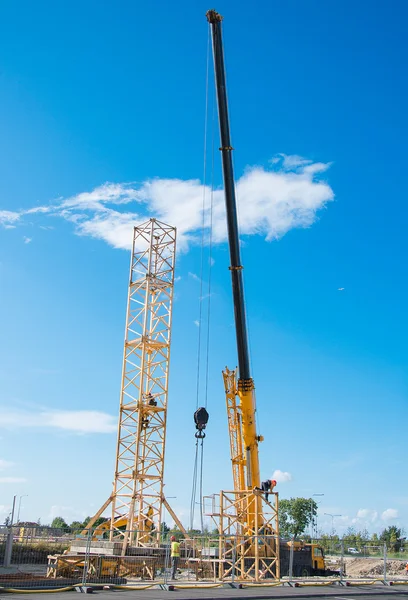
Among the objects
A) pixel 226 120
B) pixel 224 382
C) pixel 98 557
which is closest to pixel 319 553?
pixel 224 382

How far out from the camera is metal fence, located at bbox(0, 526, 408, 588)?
72.2ft

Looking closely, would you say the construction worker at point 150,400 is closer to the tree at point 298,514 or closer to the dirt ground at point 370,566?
the dirt ground at point 370,566

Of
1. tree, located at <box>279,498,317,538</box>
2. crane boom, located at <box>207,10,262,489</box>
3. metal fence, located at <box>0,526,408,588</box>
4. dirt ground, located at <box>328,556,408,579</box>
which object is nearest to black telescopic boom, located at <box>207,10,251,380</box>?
crane boom, located at <box>207,10,262,489</box>

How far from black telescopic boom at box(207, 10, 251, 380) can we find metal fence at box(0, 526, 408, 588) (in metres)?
8.18

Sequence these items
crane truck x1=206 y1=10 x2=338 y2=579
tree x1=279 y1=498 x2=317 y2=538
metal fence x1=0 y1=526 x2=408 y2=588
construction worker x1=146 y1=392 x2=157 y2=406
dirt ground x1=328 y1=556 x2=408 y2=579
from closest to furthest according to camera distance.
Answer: metal fence x1=0 y1=526 x2=408 y2=588 < crane truck x1=206 y1=10 x2=338 y2=579 < construction worker x1=146 y1=392 x2=157 y2=406 < dirt ground x1=328 y1=556 x2=408 y2=579 < tree x1=279 y1=498 x2=317 y2=538

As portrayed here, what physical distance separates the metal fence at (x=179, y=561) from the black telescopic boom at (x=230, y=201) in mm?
8175

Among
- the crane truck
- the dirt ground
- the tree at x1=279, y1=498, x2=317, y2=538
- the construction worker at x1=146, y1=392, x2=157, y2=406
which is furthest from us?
the tree at x1=279, y1=498, x2=317, y2=538

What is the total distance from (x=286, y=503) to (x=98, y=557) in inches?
3456

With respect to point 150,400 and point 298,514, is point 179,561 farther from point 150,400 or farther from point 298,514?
point 298,514

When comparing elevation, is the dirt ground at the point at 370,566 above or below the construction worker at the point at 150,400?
below

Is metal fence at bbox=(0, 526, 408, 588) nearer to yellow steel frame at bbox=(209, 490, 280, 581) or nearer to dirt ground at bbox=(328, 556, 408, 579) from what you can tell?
yellow steel frame at bbox=(209, 490, 280, 581)

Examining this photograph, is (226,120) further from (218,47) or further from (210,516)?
(210,516)

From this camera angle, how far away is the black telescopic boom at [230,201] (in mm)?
27672

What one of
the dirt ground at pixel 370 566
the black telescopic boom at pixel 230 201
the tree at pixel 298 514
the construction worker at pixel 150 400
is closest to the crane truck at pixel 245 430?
the black telescopic boom at pixel 230 201
